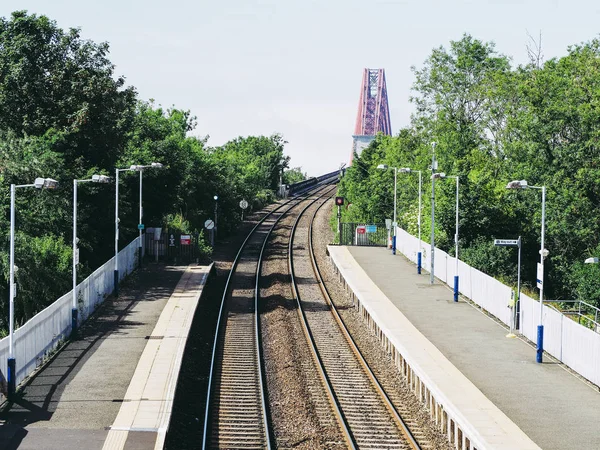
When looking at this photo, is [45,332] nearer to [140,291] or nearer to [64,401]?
[64,401]

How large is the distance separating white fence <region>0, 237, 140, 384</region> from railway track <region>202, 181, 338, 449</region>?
5087mm

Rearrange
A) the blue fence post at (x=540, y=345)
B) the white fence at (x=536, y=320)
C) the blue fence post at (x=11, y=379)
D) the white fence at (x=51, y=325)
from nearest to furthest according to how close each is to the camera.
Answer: the blue fence post at (x=11, y=379), the white fence at (x=51, y=325), the white fence at (x=536, y=320), the blue fence post at (x=540, y=345)

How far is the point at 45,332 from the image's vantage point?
25.5 m

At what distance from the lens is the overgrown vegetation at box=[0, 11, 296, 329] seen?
3309cm

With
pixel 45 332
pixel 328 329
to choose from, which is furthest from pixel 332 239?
pixel 45 332

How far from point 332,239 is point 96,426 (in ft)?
145

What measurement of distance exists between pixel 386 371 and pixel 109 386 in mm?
9022

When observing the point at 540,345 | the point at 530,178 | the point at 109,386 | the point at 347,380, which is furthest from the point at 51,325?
the point at 530,178

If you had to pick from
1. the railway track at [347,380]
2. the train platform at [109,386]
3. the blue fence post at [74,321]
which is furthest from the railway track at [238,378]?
the blue fence post at [74,321]

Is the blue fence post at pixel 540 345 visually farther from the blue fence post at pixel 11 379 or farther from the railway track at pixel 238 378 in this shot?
the blue fence post at pixel 11 379

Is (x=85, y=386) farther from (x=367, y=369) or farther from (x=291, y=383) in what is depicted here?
(x=367, y=369)

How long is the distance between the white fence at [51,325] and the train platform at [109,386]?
42cm

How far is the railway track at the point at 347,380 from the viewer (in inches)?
780

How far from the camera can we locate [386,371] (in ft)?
87.0
